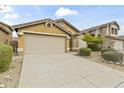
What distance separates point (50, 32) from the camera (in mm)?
20094

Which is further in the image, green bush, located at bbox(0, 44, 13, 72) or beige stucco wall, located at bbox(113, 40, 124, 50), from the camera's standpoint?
beige stucco wall, located at bbox(113, 40, 124, 50)

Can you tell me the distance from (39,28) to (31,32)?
1.26 metres

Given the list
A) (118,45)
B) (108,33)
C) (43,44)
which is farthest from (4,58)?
(118,45)

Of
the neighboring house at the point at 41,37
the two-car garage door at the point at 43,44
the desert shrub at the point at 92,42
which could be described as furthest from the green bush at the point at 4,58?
the desert shrub at the point at 92,42

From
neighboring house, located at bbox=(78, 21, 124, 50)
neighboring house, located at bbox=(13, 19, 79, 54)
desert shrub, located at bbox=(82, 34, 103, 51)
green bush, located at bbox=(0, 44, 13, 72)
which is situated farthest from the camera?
neighboring house, located at bbox=(78, 21, 124, 50)

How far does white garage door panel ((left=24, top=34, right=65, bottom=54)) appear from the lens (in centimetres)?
1823

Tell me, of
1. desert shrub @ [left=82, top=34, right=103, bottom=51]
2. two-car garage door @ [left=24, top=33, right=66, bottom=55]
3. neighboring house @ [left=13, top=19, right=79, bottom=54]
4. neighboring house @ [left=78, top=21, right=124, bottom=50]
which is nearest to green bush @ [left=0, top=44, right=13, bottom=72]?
neighboring house @ [left=13, top=19, right=79, bottom=54]

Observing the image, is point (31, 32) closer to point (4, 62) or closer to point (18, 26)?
point (18, 26)

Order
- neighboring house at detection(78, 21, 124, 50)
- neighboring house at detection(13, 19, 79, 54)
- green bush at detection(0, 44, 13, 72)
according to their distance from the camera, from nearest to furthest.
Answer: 1. green bush at detection(0, 44, 13, 72)
2. neighboring house at detection(13, 19, 79, 54)
3. neighboring house at detection(78, 21, 124, 50)

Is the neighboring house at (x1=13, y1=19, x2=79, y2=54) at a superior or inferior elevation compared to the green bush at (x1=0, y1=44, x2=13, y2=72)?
superior

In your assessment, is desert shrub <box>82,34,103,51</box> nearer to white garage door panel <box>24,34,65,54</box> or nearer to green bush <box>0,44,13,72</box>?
white garage door panel <box>24,34,65,54</box>

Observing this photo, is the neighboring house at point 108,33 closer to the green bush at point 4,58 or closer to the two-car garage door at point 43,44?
the two-car garage door at point 43,44

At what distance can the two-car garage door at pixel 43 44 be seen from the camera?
18.2 metres
